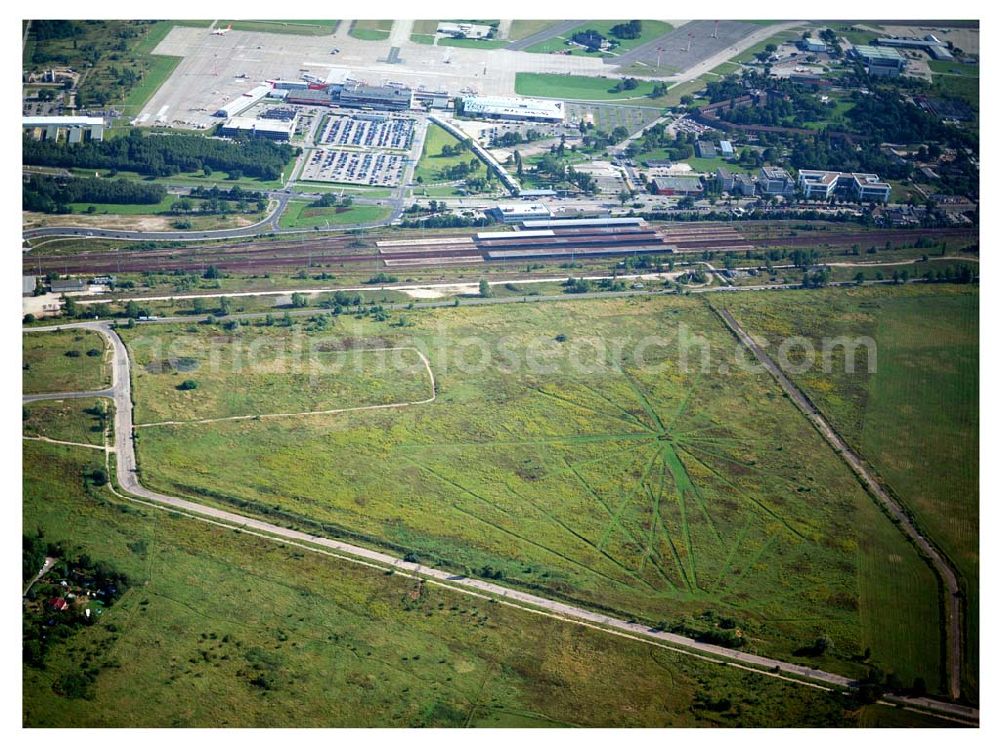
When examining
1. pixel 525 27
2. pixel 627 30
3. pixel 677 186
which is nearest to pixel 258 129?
pixel 525 27

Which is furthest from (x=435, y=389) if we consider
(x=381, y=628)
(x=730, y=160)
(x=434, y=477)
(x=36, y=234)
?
(x=730, y=160)

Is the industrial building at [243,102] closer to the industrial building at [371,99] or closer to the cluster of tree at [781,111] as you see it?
the industrial building at [371,99]

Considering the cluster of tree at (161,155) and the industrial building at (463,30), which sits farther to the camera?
the industrial building at (463,30)

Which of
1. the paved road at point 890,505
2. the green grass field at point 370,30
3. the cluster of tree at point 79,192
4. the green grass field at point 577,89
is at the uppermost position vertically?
the green grass field at point 370,30

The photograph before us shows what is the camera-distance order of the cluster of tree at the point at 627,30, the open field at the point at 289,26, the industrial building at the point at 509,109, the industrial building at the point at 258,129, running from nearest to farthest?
the industrial building at the point at 258,129
the industrial building at the point at 509,109
the open field at the point at 289,26
the cluster of tree at the point at 627,30

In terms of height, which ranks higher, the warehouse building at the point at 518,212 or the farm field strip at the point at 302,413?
the warehouse building at the point at 518,212

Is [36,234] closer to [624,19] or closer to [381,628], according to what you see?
[381,628]

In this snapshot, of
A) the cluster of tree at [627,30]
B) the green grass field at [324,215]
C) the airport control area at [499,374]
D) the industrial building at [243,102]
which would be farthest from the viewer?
the cluster of tree at [627,30]

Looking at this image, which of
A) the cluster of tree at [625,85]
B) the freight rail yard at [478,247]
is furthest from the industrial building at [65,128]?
the cluster of tree at [625,85]
